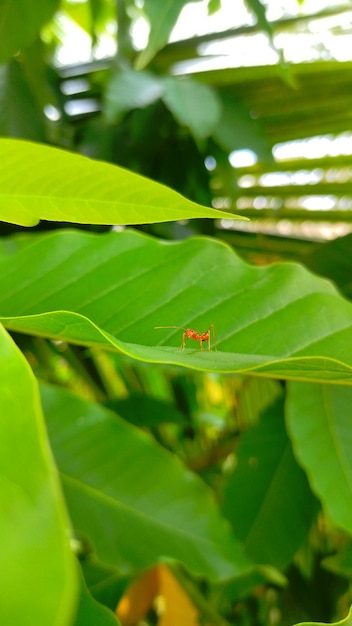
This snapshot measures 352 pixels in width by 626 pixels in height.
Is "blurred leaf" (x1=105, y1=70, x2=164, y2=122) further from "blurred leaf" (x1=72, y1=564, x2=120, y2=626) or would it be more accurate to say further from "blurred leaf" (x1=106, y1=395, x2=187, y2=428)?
"blurred leaf" (x1=72, y1=564, x2=120, y2=626)

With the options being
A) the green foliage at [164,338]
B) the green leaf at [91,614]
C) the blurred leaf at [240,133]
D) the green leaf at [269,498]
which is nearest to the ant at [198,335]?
the green foliage at [164,338]

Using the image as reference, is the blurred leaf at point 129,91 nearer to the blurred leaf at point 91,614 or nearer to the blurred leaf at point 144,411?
the blurred leaf at point 144,411

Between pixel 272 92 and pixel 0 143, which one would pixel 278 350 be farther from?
pixel 272 92

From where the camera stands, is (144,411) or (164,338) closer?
(164,338)

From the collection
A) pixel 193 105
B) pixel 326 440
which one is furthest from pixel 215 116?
pixel 326 440

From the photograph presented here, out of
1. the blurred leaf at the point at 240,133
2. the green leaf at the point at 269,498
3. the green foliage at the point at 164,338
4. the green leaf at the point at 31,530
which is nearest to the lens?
the green leaf at the point at 31,530

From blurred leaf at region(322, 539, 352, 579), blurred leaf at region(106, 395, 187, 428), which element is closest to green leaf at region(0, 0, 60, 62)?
blurred leaf at region(106, 395, 187, 428)

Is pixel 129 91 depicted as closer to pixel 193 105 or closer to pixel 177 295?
pixel 193 105
